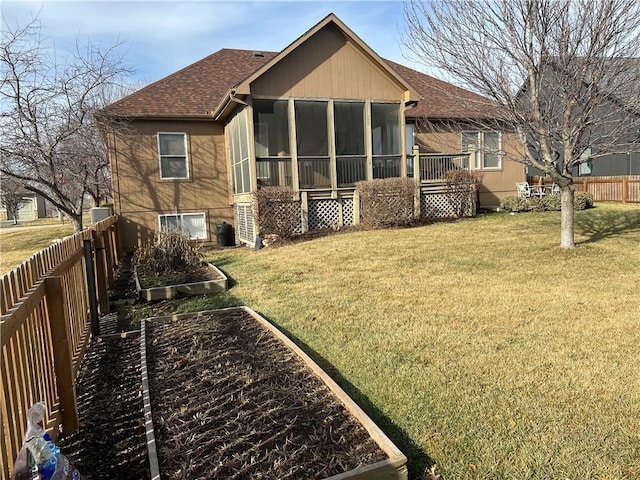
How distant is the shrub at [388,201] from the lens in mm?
12617

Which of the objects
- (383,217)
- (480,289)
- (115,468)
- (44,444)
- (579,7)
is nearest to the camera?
(44,444)

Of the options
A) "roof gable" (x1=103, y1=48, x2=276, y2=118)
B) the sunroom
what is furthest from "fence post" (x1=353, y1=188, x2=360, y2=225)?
"roof gable" (x1=103, y1=48, x2=276, y2=118)

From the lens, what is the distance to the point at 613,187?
19203mm

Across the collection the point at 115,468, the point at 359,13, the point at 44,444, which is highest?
the point at 359,13

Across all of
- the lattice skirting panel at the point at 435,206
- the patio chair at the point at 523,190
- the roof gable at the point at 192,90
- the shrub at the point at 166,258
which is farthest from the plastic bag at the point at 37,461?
the patio chair at the point at 523,190

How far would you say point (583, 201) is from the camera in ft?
52.4

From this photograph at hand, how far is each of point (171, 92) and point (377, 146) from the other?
7.71 meters

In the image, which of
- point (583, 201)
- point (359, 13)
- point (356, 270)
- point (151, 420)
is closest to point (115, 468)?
point (151, 420)

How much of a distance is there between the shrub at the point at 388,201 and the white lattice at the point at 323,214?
101 centimetres

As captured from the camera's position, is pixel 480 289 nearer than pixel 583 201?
Yes

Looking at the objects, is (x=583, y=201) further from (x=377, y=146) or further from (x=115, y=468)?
(x=115, y=468)

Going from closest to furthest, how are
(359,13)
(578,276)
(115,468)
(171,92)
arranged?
(115,468), (578,276), (359,13), (171,92)

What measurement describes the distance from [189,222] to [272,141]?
4082mm

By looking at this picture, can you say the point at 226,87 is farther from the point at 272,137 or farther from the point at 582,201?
the point at 582,201
